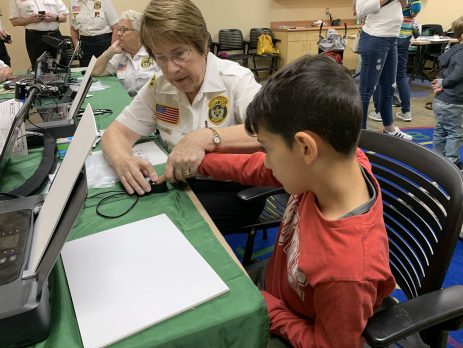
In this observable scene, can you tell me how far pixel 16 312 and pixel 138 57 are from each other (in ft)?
7.63

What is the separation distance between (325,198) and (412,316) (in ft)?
0.89

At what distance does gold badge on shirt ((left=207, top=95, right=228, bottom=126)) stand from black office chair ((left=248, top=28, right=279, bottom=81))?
529 centimetres

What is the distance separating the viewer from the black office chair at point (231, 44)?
247 inches

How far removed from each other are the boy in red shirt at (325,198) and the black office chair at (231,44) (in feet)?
18.9

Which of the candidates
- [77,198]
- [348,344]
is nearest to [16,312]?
[77,198]

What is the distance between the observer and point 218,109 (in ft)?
4.43

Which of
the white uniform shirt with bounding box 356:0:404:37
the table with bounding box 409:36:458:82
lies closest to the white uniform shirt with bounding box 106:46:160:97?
the white uniform shirt with bounding box 356:0:404:37

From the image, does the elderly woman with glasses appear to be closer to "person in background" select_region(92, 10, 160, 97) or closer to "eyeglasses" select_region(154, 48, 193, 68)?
"eyeglasses" select_region(154, 48, 193, 68)

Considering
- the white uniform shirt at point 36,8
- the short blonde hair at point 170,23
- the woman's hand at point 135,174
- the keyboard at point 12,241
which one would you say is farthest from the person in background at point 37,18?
the keyboard at point 12,241

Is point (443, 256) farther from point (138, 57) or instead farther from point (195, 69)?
point (138, 57)

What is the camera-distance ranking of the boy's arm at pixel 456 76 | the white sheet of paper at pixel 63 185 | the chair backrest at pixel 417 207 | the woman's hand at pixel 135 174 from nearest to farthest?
1. the white sheet of paper at pixel 63 185
2. the chair backrest at pixel 417 207
3. the woman's hand at pixel 135 174
4. the boy's arm at pixel 456 76

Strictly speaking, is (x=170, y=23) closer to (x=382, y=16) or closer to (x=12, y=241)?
(x=12, y=241)

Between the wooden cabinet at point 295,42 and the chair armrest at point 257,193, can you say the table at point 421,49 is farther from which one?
the chair armrest at point 257,193

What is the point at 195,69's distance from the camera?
1265 millimetres
